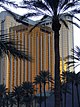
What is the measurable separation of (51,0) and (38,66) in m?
49.9

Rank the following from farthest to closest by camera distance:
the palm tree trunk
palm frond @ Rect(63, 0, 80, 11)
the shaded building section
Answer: palm frond @ Rect(63, 0, 80, 11)
the palm tree trunk
the shaded building section

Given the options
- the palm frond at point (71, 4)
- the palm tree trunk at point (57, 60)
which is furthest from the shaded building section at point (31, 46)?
the palm frond at point (71, 4)

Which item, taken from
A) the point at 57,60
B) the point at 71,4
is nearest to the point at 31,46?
the point at 57,60

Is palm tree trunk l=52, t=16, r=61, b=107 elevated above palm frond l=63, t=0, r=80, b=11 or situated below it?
below

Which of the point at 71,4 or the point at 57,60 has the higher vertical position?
the point at 71,4

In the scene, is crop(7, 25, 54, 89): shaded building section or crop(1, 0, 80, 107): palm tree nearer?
crop(7, 25, 54, 89): shaded building section

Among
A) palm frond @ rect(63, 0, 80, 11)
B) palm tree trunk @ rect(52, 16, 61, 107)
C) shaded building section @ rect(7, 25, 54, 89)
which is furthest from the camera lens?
palm frond @ rect(63, 0, 80, 11)

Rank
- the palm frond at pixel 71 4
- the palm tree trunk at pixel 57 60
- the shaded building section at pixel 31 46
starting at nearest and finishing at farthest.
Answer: the shaded building section at pixel 31 46
the palm tree trunk at pixel 57 60
the palm frond at pixel 71 4

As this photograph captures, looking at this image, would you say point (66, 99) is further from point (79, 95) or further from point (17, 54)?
point (17, 54)

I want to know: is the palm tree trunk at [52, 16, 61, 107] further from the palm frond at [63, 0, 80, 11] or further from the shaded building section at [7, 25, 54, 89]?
the palm frond at [63, 0, 80, 11]

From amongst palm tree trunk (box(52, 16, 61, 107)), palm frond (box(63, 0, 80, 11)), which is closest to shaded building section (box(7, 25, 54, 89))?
palm tree trunk (box(52, 16, 61, 107))

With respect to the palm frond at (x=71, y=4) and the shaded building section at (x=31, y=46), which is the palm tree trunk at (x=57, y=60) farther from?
the palm frond at (x=71, y=4)

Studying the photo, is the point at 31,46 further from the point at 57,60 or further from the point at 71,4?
the point at 71,4

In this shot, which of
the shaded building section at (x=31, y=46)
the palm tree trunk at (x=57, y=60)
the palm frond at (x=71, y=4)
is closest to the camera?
the shaded building section at (x=31, y=46)
